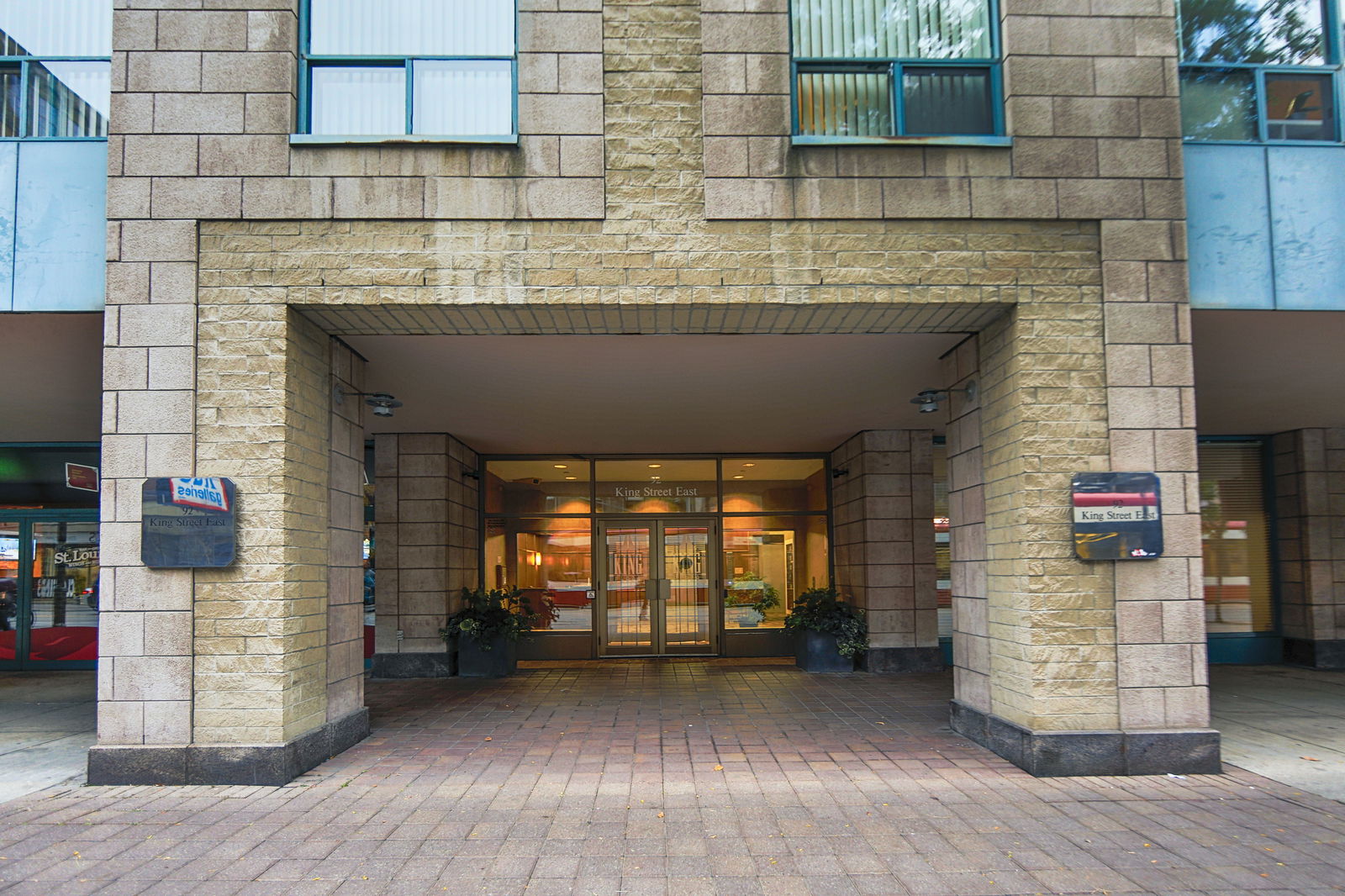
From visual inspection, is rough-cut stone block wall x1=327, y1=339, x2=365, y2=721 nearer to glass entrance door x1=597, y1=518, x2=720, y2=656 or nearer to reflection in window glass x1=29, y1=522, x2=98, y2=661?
glass entrance door x1=597, y1=518, x2=720, y2=656

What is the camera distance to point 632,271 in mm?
6223

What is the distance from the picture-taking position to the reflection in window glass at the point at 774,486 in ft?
44.0

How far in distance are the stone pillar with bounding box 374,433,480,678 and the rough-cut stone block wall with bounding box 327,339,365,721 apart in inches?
146

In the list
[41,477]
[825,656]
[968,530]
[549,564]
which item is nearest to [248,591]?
[968,530]

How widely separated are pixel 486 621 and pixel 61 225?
672 cm

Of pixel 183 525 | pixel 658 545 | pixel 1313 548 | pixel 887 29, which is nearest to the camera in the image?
pixel 183 525

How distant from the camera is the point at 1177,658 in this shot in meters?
6.12

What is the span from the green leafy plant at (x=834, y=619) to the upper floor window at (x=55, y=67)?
30.8ft

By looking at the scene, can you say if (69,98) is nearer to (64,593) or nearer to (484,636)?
(484,636)

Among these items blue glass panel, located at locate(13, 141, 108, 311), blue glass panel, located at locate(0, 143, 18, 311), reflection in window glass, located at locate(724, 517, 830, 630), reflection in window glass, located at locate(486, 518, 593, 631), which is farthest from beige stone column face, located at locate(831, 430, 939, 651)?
blue glass panel, located at locate(0, 143, 18, 311)

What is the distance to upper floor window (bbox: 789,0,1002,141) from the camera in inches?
266

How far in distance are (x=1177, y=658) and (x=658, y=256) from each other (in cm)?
471

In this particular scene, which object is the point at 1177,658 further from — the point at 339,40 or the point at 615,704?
the point at 339,40

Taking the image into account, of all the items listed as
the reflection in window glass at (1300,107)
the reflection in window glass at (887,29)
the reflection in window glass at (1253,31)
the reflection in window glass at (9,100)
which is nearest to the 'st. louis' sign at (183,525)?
the reflection in window glass at (9,100)
